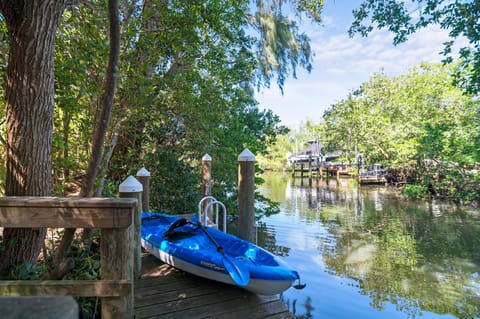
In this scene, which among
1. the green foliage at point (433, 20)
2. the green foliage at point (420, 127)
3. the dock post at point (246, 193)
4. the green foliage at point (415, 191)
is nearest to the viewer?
Result: the dock post at point (246, 193)

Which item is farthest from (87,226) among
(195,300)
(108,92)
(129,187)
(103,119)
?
(195,300)

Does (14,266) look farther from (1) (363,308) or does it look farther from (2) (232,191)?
(2) (232,191)

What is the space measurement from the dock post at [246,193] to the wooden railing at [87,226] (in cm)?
244

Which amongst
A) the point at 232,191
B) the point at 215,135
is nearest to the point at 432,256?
the point at 232,191

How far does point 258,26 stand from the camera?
11039 millimetres

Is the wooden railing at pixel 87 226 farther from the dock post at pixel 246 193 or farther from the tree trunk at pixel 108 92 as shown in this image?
the dock post at pixel 246 193

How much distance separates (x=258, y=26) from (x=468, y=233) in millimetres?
10738

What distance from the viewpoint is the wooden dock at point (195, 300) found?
9.46 ft

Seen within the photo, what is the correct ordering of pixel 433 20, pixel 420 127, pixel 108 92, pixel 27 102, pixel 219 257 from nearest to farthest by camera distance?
1. pixel 27 102
2. pixel 108 92
3. pixel 219 257
4. pixel 433 20
5. pixel 420 127

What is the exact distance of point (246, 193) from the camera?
13.4 ft

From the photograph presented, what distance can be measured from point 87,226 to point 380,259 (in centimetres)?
736

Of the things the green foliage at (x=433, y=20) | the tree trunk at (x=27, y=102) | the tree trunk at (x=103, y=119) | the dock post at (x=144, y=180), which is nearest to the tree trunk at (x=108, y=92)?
the tree trunk at (x=103, y=119)

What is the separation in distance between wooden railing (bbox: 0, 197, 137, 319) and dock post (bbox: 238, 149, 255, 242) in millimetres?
2443

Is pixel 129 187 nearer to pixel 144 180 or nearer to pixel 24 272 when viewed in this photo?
pixel 24 272
